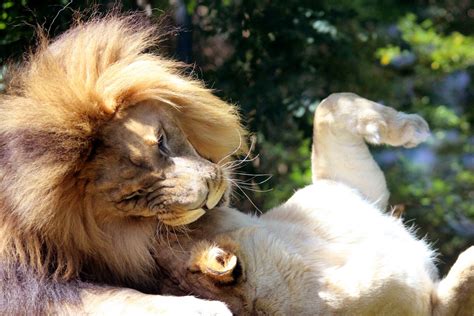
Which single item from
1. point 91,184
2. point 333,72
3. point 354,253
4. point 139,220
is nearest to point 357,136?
point 354,253

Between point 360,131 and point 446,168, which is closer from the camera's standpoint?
point 360,131

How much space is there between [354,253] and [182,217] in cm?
58

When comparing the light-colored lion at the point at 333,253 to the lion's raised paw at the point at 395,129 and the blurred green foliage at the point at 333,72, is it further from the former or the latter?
the blurred green foliage at the point at 333,72

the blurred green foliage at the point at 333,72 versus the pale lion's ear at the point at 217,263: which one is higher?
the pale lion's ear at the point at 217,263

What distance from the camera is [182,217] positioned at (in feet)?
8.13

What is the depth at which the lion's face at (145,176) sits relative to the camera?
2.45 m

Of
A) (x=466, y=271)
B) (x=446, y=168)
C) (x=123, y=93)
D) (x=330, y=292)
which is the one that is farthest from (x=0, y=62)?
(x=446, y=168)

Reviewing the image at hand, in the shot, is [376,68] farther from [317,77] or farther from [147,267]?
[147,267]

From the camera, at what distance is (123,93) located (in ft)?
8.36

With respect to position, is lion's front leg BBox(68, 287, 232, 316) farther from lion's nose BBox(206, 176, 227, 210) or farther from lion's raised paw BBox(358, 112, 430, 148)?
lion's raised paw BBox(358, 112, 430, 148)

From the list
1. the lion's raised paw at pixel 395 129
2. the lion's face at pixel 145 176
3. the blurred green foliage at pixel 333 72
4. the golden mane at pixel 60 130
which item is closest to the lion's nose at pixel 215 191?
the lion's face at pixel 145 176

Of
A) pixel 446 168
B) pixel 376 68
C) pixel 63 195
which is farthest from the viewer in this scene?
pixel 446 168

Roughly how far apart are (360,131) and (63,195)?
1.12 metres

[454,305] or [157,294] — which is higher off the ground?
[157,294]
